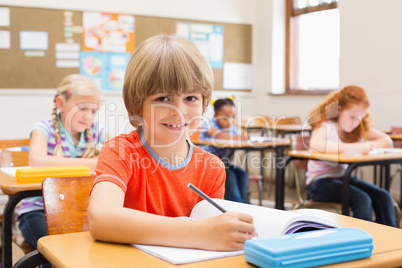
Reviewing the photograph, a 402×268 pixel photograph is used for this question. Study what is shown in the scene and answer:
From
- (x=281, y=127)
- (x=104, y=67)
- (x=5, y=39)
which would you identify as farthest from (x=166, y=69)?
(x=104, y=67)

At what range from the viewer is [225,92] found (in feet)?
21.1

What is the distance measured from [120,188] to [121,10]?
489cm

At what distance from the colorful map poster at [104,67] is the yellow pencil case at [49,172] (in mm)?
3774

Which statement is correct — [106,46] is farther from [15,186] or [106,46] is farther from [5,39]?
[15,186]

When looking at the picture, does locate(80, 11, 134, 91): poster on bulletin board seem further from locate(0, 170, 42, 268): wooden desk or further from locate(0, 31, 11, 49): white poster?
locate(0, 170, 42, 268): wooden desk

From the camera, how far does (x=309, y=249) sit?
0.74 meters

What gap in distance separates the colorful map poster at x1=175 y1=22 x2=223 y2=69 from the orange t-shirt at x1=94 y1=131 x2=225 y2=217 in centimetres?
499

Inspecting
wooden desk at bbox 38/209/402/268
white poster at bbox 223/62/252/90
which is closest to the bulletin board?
white poster at bbox 223/62/252/90

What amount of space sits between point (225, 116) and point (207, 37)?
7.53 feet

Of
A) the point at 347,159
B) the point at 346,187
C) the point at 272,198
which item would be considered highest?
the point at 347,159

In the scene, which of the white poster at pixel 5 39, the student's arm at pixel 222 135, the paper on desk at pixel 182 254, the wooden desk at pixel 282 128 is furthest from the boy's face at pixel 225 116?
the paper on desk at pixel 182 254

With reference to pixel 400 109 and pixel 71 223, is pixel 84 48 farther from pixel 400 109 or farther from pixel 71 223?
pixel 71 223

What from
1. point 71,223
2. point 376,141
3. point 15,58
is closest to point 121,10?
point 15,58

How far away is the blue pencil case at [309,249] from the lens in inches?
28.4
